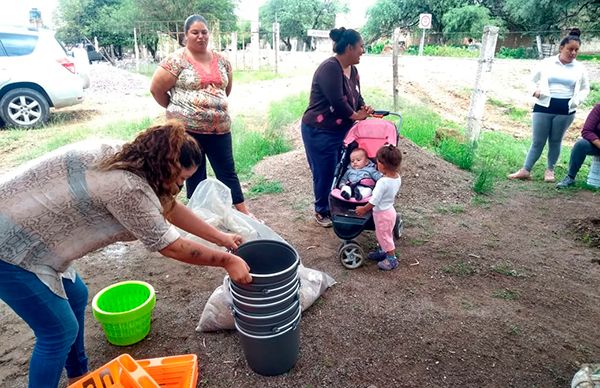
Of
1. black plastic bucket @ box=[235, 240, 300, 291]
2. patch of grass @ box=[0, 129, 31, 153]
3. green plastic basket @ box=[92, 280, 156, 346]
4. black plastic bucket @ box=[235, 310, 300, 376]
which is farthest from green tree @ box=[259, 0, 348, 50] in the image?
black plastic bucket @ box=[235, 310, 300, 376]

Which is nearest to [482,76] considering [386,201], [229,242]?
[386,201]

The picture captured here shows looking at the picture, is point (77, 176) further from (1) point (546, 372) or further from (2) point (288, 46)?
(2) point (288, 46)

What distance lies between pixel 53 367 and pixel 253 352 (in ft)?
3.04

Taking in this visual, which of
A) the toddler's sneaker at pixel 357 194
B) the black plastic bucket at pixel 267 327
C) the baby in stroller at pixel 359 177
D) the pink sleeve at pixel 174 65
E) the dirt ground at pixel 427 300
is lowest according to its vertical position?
the dirt ground at pixel 427 300

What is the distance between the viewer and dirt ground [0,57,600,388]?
2.32m

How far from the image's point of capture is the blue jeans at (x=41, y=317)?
1611 millimetres

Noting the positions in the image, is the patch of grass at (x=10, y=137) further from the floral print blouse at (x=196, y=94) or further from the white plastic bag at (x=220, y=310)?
the white plastic bag at (x=220, y=310)

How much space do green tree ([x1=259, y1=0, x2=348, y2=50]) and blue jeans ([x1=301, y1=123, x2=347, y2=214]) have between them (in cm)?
4086

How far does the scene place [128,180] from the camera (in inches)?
61.8

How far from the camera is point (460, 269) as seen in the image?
10.9 feet

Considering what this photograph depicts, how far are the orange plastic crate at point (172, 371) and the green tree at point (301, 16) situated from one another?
43010 millimetres

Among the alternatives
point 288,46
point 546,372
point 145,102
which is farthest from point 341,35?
point 288,46

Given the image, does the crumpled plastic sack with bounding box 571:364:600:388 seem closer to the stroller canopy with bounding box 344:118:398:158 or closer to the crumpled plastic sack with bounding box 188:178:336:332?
the crumpled plastic sack with bounding box 188:178:336:332

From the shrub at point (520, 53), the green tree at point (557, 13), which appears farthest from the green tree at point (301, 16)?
the shrub at point (520, 53)
